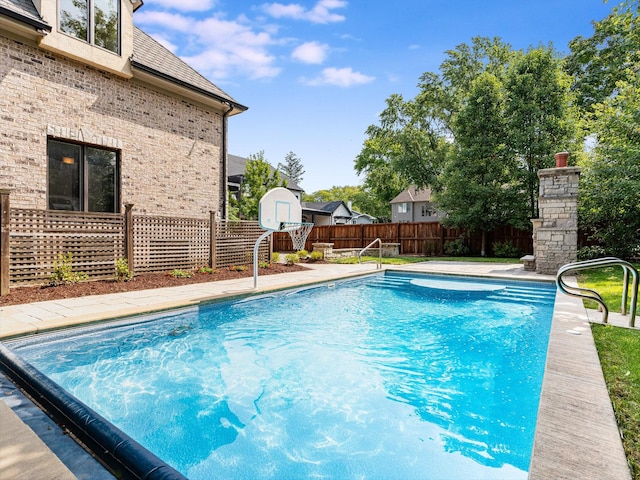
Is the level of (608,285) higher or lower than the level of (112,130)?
lower

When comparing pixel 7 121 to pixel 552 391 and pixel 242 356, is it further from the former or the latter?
pixel 552 391

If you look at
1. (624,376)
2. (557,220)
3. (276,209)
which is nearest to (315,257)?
(276,209)

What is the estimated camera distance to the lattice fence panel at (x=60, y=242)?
6.22 m

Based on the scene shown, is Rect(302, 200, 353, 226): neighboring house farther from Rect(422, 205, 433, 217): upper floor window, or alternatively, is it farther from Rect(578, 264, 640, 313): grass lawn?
Rect(578, 264, 640, 313): grass lawn

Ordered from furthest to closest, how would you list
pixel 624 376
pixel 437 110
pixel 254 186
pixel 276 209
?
pixel 437 110 < pixel 254 186 < pixel 276 209 < pixel 624 376

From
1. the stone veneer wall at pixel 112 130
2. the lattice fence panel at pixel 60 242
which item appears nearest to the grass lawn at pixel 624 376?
the lattice fence panel at pixel 60 242

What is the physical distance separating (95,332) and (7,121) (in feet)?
17.0

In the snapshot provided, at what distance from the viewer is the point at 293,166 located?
2334 inches

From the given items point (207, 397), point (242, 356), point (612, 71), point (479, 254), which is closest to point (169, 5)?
point (242, 356)

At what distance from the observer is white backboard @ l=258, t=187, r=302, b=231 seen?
8.30 m

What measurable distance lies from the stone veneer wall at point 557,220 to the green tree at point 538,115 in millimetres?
6016

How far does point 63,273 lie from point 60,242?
0.64 m

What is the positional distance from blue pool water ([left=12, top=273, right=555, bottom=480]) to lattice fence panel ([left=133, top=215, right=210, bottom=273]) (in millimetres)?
3325

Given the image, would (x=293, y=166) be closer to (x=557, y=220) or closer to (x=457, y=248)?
(x=457, y=248)
